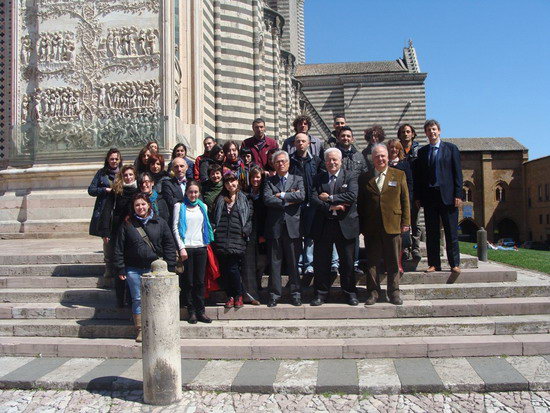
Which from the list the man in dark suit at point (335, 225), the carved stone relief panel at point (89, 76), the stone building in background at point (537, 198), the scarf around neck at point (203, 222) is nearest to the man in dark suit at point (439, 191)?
the man in dark suit at point (335, 225)

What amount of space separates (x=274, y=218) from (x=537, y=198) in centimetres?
5126

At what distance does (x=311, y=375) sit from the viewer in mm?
5395

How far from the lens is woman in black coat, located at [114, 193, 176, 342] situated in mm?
6281

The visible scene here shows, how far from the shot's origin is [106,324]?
675 cm

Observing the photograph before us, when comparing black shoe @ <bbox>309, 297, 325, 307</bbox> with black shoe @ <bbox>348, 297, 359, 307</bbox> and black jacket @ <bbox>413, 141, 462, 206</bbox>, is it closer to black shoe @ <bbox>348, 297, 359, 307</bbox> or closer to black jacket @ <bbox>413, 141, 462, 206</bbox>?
black shoe @ <bbox>348, 297, 359, 307</bbox>

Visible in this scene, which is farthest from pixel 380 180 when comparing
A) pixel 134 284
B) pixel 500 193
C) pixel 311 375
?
pixel 500 193

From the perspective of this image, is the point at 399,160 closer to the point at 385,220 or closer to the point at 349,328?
the point at 385,220

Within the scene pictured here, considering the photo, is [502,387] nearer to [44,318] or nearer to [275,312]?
[275,312]

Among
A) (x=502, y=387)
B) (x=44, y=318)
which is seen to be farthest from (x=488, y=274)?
(x=44, y=318)

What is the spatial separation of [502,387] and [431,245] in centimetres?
273

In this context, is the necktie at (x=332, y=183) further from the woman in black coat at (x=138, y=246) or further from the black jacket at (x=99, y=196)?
the black jacket at (x=99, y=196)

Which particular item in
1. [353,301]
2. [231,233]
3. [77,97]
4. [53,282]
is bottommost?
[353,301]

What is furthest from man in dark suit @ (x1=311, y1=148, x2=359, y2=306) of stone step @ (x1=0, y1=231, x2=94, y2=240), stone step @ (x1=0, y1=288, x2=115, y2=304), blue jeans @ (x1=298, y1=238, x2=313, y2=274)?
stone step @ (x1=0, y1=231, x2=94, y2=240)

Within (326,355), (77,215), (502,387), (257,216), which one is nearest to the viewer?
(502,387)
